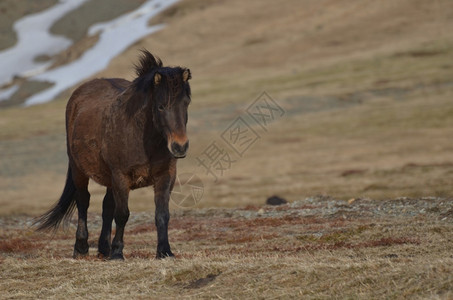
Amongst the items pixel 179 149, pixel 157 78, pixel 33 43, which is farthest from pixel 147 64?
pixel 33 43

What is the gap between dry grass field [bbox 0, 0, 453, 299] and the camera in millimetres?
11930

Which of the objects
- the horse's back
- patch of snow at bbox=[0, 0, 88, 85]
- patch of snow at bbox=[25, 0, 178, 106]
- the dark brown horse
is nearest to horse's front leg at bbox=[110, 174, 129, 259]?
the dark brown horse

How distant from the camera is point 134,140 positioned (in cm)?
1456

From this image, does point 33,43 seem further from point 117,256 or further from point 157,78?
point 157,78

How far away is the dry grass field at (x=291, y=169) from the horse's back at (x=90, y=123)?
2.11 metres

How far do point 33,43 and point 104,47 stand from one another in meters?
17.6

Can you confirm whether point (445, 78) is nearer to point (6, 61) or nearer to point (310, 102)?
point (310, 102)

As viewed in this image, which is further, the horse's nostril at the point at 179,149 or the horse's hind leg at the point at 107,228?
the horse's hind leg at the point at 107,228

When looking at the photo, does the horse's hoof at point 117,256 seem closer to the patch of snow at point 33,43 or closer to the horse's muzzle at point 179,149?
the horse's muzzle at point 179,149

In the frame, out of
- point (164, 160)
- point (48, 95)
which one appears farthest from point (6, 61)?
point (164, 160)

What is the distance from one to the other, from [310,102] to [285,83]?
1318 cm

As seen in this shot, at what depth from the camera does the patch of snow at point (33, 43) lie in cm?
12743

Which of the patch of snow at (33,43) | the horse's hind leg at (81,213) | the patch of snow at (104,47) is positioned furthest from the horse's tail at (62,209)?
the patch of snow at (33,43)

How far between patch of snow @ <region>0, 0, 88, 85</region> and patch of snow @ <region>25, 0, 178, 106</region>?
21.1 feet
